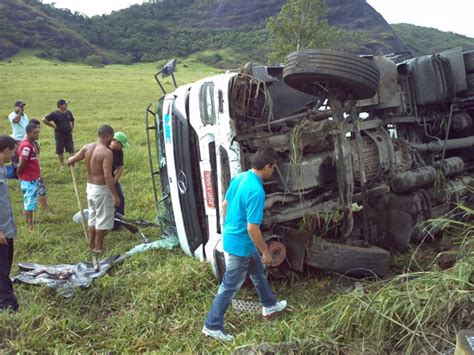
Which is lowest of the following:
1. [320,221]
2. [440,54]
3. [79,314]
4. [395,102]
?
[79,314]

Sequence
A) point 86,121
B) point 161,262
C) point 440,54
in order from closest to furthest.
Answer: point 161,262 → point 440,54 → point 86,121

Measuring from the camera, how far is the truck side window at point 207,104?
4.18 m

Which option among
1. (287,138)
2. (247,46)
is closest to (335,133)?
(287,138)

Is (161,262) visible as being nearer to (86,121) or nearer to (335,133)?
(335,133)

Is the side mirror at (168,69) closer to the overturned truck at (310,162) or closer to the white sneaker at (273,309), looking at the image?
the overturned truck at (310,162)

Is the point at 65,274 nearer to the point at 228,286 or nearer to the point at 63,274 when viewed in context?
the point at 63,274

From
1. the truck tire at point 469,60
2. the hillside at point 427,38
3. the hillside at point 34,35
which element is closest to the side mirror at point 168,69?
the truck tire at point 469,60

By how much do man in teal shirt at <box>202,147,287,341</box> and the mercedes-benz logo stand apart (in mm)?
1000

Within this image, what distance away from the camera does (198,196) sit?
4.53 m

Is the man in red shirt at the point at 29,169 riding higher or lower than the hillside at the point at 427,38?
lower

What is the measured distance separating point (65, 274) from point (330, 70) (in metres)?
2.85

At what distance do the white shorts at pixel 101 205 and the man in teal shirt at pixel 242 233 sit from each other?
2290 millimetres

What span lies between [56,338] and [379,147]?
303 centimetres

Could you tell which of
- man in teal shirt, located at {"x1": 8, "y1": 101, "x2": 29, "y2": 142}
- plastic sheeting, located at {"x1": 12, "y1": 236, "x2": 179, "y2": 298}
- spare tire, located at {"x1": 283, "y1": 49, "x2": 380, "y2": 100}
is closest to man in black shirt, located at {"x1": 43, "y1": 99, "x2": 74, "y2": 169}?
man in teal shirt, located at {"x1": 8, "y1": 101, "x2": 29, "y2": 142}
